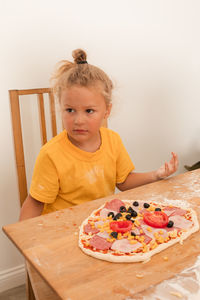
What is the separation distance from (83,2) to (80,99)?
0.85 m

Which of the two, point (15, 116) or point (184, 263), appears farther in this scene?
point (15, 116)

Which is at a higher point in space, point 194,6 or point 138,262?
point 194,6

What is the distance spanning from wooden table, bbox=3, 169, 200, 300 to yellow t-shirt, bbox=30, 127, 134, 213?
24 centimetres

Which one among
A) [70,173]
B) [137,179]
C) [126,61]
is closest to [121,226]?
[70,173]

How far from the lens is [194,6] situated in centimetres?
222

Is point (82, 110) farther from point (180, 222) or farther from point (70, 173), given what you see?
point (180, 222)

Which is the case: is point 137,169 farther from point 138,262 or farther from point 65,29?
point 138,262

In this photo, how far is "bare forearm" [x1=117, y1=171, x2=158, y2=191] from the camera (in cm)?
136

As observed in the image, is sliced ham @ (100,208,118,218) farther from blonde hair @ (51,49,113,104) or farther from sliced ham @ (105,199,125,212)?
blonde hair @ (51,49,113,104)

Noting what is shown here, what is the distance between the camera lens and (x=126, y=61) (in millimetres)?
1979

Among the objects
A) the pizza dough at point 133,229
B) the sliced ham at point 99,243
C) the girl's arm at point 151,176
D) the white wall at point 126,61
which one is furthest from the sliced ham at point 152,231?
the white wall at point 126,61

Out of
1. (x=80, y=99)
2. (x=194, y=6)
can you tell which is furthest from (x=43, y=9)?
(x=194, y=6)

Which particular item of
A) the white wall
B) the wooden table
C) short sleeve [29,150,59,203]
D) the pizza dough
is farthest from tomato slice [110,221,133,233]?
the white wall

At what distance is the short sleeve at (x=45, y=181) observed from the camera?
1.20 m
